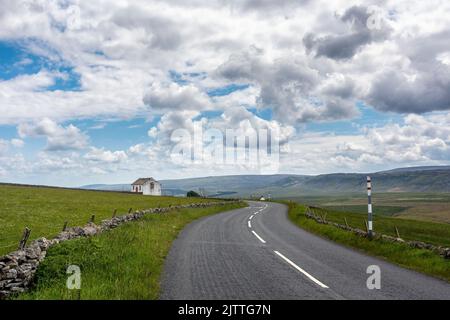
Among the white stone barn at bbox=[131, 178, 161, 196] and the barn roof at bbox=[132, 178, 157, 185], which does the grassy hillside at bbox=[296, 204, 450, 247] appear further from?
the barn roof at bbox=[132, 178, 157, 185]

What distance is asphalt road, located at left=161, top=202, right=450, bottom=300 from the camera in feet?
30.2

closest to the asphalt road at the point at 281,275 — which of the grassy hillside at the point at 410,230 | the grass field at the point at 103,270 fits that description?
the grass field at the point at 103,270

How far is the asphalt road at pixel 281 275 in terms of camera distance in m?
9.20

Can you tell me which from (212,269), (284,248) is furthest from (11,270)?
(284,248)

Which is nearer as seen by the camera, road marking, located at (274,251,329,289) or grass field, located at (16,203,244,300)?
grass field, located at (16,203,244,300)

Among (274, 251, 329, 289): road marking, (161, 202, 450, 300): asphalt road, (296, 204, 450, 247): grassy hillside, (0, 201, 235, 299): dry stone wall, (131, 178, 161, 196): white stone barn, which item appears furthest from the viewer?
(131, 178, 161, 196): white stone barn

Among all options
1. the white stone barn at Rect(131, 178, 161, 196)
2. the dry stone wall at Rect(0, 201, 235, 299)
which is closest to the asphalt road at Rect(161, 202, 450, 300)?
the dry stone wall at Rect(0, 201, 235, 299)

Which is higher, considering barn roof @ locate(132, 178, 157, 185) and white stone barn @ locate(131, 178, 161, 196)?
barn roof @ locate(132, 178, 157, 185)

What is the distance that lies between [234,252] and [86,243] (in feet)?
18.7

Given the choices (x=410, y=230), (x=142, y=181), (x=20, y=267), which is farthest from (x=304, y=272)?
(x=142, y=181)
